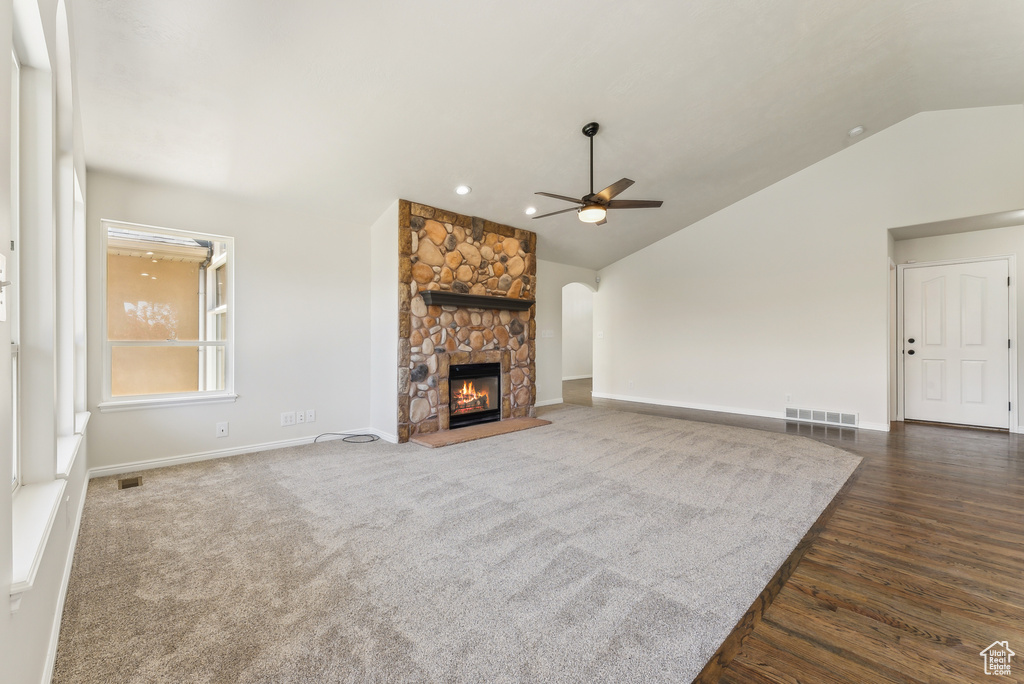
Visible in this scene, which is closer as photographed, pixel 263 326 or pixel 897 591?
pixel 897 591

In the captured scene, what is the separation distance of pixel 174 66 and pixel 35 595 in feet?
9.24

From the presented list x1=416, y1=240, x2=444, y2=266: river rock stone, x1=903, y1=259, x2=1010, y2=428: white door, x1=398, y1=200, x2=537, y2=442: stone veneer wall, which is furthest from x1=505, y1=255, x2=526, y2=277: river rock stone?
x1=903, y1=259, x2=1010, y2=428: white door

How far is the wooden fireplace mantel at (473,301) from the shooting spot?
15.6 feet

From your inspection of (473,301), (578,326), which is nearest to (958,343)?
(473,301)

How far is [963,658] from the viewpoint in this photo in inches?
60.7

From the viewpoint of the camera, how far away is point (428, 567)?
84.3 inches

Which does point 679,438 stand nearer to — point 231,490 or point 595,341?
point 595,341

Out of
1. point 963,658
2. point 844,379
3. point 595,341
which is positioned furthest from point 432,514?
point 595,341

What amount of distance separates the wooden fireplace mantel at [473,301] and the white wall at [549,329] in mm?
1150

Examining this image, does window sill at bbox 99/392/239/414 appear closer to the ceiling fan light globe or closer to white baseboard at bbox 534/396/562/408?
the ceiling fan light globe

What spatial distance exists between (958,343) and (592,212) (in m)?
5.39

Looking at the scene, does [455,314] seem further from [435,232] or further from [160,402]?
[160,402]

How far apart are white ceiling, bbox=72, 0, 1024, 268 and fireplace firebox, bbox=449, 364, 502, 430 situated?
2.08 metres

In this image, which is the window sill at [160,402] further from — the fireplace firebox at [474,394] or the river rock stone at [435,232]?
the river rock stone at [435,232]
